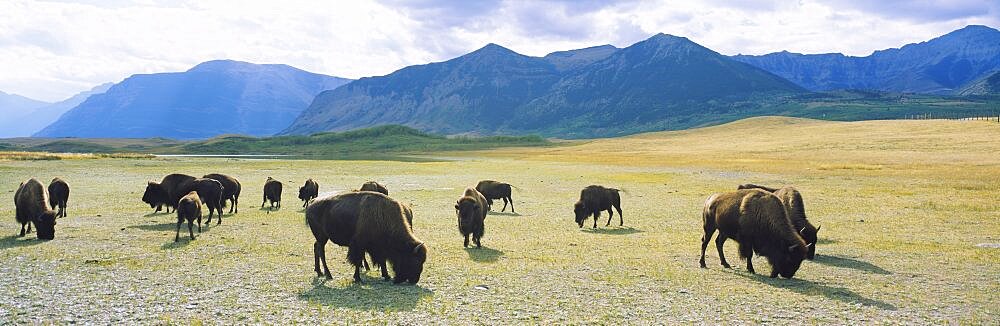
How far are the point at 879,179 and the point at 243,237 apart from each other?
4904 centimetres

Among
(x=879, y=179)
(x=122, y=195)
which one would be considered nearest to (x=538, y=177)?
(x=879, y=179)

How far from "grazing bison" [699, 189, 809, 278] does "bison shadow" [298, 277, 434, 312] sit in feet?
26.1

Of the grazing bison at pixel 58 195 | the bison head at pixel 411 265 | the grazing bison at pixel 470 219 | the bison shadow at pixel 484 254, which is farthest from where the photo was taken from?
the grazing bison at pixel 58 195

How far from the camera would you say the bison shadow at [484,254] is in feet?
57.4

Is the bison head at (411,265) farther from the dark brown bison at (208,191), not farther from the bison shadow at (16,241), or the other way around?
the dark brown bison at (208,191)

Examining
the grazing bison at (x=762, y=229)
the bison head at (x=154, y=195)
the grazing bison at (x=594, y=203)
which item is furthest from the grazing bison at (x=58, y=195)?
the grazing bison at (x=762, y=229)

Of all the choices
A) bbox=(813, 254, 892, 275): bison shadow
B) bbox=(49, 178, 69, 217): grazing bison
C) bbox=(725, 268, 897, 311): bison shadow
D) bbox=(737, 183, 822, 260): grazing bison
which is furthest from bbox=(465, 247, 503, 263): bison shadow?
bbox=(49, 178, 69, 217): grazing bison

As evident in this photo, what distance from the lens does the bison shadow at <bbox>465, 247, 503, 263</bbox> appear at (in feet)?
57.4

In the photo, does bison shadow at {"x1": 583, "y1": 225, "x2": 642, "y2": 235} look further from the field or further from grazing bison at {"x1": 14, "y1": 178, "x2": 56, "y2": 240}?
grazing bison at {"x1": 14, "y1": 178, "x2": 56, "y2": 240}

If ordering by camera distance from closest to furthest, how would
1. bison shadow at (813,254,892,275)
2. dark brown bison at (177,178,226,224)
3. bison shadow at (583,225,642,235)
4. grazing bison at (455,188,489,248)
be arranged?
bison shadow at (813,254,892,275) < grazing bison at (455,188,489,248) < bison shadow at (583,225,642,235) < dark brown bison at (177,178,226,224)

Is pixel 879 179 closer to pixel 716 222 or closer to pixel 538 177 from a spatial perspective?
pixel 538 177

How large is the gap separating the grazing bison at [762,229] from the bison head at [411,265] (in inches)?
311

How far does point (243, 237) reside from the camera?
20719 mm

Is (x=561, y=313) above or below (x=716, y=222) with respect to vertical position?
below
